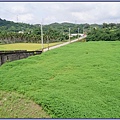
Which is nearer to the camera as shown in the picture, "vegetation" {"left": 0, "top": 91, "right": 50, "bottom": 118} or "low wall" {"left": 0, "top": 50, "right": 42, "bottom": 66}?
"vegetation" {"left": 0, "top": 91, "right": 50, "bottom": 118}

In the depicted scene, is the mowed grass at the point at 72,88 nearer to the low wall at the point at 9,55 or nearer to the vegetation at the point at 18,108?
the vegetation at the point at 18,108

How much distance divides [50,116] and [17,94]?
4.62ft

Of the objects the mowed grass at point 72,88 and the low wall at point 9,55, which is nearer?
the mowed grass at point 72,88

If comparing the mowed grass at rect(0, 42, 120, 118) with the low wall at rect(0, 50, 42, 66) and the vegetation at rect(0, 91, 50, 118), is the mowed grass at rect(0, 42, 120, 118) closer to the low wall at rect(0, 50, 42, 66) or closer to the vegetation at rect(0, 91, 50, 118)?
the vegetation at rect(0, 91, 50, 118)

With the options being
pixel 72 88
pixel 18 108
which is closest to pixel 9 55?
pixel 72 88

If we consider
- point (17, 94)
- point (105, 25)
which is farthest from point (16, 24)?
point (17, 94)

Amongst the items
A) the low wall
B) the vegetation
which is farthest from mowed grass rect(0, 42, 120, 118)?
the low wall

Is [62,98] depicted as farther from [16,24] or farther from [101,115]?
[16,24]

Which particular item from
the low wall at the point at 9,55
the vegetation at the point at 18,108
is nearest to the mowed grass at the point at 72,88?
the vegetation at the point at 18,108

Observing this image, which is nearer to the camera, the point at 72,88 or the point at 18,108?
the point at 18,108

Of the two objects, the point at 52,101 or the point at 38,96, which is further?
the point at 38,96

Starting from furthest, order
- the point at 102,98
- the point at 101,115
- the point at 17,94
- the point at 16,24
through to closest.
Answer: the point at 16,24, the point at 17,94, the point at 102,98, the point at 101,115

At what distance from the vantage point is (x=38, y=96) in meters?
4.57

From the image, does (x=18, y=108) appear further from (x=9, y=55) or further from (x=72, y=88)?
(x=9, y=55)
